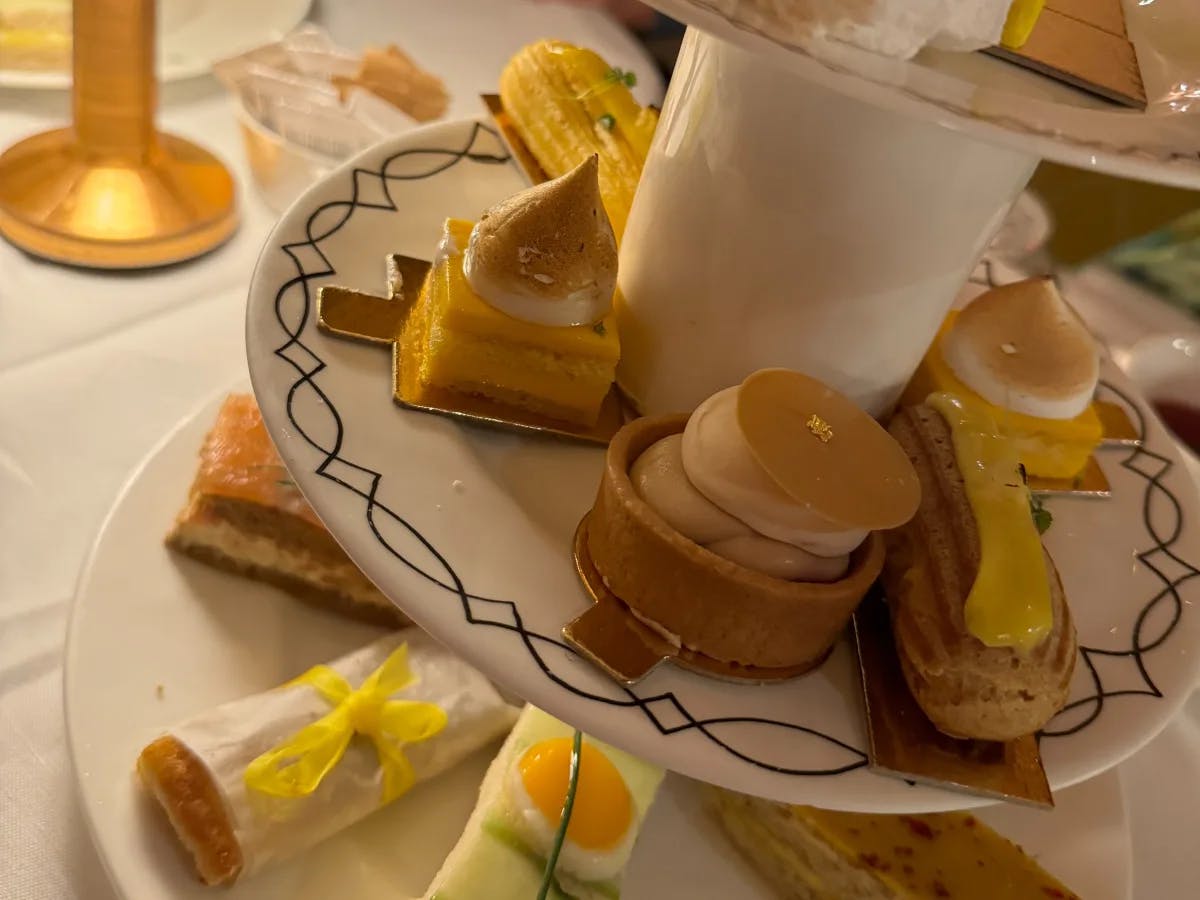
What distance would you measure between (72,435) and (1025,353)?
33.2 inches

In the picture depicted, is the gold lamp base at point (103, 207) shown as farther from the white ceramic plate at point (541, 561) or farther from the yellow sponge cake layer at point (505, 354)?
the yellow sponge cake layer at point (505, 354)

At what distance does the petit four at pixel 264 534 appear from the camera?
0.84 m

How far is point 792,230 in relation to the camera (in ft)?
1.91

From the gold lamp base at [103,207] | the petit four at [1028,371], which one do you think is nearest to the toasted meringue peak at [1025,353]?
the petit four at [1028,371]

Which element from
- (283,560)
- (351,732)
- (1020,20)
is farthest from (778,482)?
(283,560)

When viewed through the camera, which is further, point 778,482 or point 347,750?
point 347,750

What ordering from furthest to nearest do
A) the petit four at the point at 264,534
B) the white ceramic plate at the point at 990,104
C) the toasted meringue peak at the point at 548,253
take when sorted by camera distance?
the petit four at the point at 264,534, the toasted meringue peak at the point at 548,253, the white ceramic plate at the point at 990,104

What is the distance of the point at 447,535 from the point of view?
56 centimetres

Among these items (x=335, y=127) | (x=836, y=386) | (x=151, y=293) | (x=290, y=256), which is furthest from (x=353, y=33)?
(x=836, y=386)

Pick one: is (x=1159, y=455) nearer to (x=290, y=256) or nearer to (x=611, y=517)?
(x=611, y=517)

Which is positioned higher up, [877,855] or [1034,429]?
[1034,429]

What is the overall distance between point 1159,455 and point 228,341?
93cm

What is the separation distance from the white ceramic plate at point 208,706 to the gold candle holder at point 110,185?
365 mm

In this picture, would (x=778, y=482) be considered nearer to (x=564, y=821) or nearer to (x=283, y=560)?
(x=564, y=821)
